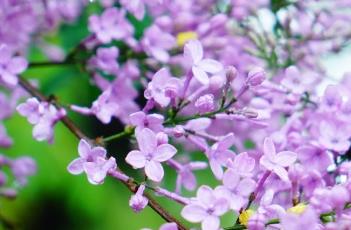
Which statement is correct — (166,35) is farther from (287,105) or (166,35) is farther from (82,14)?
(82,14)

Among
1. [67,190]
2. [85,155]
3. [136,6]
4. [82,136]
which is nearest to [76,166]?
[85,155]

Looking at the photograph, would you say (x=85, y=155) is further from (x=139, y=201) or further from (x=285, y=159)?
(x=285, y=159)

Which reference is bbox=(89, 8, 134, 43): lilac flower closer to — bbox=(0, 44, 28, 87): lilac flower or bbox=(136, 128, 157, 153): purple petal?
bbox=(0, 44, 28, 87): lilac flower

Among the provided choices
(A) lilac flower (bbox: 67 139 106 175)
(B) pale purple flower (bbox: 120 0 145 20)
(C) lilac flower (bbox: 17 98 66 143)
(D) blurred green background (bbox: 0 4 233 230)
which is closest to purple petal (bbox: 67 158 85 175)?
(A) lilac flower (bbox: 67 139 106 175)

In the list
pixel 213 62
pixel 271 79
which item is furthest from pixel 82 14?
pixel 213 62

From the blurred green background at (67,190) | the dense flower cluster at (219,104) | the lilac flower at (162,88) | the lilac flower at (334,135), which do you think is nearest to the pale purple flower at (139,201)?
the dense flower cluster at (219,104)

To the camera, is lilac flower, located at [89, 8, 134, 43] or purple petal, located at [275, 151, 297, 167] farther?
lilac flower, located at [89, 8, 134, 43]
